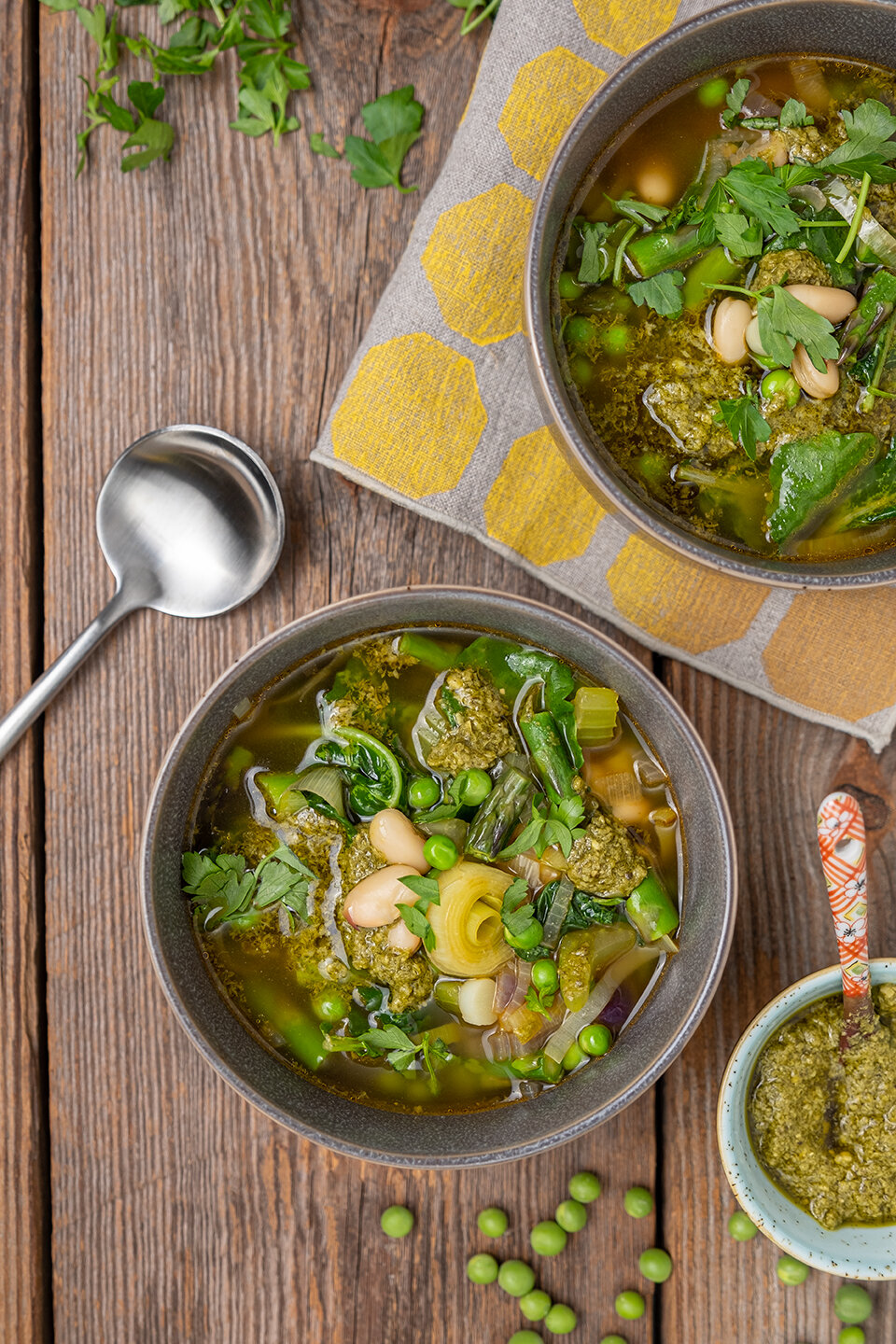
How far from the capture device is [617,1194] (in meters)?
1.92

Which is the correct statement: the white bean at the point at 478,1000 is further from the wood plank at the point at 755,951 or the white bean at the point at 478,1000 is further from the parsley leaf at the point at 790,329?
the parsley leaf at the point at 790,329

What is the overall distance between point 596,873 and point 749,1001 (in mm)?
499

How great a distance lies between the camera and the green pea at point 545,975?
64.9 inches

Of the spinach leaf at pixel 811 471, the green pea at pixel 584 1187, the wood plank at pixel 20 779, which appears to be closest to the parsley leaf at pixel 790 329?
the spinach leaf at pixel 811 471

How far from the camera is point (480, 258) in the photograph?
5.73ft

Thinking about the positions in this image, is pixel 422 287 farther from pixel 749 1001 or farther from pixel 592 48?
pixel 749 1001

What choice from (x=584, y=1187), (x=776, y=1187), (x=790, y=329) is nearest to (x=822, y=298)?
(x=790, y=329)

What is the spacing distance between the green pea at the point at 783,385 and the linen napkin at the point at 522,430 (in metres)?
0.36

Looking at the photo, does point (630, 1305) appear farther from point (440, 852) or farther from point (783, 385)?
point (783, 385)

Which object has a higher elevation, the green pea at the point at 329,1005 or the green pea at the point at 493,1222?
the green pea at the point at 329,1005

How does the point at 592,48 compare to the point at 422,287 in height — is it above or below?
above

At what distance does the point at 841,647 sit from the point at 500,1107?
41.8 inches

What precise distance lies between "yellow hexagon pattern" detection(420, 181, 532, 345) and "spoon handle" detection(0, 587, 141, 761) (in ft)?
2.73

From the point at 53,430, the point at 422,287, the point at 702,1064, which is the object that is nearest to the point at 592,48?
the point at 422,287
